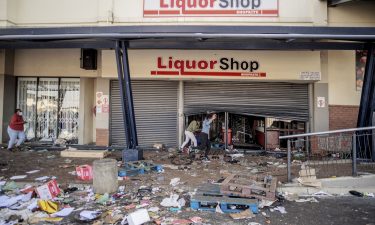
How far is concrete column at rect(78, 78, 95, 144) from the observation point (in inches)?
524

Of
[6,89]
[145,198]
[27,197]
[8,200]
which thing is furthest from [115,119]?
[145,198]

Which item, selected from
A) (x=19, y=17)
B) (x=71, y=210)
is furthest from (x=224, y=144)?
(x=19, y=17)

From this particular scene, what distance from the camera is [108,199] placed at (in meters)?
6.38

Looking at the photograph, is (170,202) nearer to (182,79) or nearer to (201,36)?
(201,36)

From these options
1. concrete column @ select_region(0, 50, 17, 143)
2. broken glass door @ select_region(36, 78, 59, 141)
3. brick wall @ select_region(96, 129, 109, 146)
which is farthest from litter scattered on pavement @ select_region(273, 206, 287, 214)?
concrete column @ select_region(0, 50, 17, 143)

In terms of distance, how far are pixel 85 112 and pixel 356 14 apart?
40.8ft

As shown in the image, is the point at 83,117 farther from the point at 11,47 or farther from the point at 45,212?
the point at 45,212

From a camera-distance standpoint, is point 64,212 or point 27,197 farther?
point 27,197

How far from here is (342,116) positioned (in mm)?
11969

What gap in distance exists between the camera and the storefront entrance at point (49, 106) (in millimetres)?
13688

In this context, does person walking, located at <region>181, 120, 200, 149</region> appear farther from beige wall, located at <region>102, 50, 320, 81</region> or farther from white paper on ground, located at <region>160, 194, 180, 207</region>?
white paper on ground, located at <region>160, 194, 180, 207</region>

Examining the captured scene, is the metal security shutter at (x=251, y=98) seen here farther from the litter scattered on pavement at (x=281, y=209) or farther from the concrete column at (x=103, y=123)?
the litter scattered on pavement at (x=281, y=209)

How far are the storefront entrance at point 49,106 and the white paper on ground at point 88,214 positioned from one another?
28.7ft

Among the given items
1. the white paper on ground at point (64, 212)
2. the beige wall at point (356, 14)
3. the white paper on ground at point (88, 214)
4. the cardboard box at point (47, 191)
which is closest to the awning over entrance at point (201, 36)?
the beige wall at point (356, 14)
